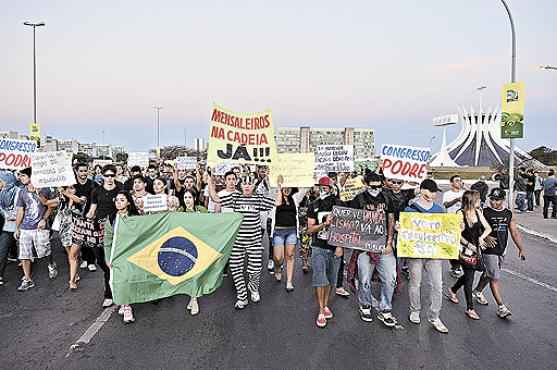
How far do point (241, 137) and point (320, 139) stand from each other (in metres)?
21.1

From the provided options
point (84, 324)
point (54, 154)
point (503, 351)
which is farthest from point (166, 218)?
point (503, 351)

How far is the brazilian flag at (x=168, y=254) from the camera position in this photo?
549 centimetres

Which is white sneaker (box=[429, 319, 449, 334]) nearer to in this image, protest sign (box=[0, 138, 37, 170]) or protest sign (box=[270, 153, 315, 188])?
protest sign (box=[270, 153, 315, 188])

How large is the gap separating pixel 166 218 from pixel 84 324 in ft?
Result: 5.01

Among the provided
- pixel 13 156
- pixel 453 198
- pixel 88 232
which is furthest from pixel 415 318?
pixel 13 156

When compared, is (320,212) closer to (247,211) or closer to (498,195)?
(247,211)

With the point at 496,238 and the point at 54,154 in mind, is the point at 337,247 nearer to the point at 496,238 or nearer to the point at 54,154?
the point at 496,238

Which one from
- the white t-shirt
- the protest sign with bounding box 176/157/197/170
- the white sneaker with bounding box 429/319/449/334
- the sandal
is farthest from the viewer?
the protest sign with bounding box 176/157/197/170

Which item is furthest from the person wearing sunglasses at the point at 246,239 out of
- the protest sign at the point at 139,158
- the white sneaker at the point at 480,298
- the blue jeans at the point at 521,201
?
the blue jeans at the point at 521,201

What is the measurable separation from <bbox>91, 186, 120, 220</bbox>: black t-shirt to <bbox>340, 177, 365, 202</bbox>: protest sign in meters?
3.17

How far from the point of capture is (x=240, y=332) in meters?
5.19

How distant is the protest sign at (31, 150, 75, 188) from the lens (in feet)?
22.7

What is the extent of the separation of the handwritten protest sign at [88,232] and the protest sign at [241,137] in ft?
→ 6.16

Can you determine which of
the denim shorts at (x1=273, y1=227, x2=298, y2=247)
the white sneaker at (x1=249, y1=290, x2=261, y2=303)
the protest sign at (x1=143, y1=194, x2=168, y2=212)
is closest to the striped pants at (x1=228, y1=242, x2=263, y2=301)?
the white sneaker at (x1=249, y1=290, x2=261, y2=303)
